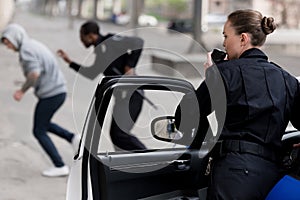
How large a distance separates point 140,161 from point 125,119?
1.15 meters

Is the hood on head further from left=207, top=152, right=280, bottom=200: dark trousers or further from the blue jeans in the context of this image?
left=207, top=152, right=280, bottom=200: dark trousers

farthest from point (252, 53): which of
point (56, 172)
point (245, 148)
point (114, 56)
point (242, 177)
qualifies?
point (56, 172)

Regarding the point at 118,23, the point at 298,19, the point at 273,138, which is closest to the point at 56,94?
the point at 273,138

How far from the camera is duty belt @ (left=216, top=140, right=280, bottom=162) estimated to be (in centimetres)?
236

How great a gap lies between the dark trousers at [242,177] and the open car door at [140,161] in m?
0.29

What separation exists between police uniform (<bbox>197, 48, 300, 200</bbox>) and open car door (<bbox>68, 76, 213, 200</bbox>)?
0.67ft

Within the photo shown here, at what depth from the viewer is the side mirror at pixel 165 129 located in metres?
2.68

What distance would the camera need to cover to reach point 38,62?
5.29m

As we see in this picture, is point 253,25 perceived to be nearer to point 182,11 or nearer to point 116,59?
point 116,59

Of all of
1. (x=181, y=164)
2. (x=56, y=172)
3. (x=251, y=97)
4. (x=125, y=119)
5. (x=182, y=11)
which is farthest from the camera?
(x=182, y=11)

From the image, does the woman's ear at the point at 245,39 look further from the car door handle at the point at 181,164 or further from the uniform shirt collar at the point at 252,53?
the car door handle at the point at 181,164

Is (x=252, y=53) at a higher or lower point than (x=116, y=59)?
higher

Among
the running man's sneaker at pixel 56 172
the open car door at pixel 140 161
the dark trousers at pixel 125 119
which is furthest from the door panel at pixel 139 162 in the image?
the running man's sneaker at pixel 56 172

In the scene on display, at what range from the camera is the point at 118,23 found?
5272 cm
